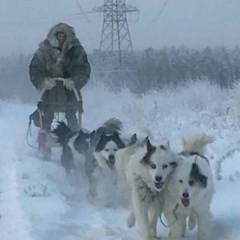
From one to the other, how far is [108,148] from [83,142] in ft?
3.64

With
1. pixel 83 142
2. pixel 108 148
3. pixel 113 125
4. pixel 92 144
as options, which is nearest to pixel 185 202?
pixel 108 148

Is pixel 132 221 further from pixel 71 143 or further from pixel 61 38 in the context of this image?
pixel 61 38

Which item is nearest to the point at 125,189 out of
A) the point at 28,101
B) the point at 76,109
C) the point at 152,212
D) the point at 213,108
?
the point at 152,212

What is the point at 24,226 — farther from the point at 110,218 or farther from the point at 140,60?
the point at 140,60

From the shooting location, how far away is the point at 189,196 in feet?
18.5

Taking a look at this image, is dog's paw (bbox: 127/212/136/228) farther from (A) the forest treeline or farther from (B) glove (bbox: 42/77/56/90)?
(A) the forest treeline

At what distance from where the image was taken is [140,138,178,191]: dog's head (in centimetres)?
590

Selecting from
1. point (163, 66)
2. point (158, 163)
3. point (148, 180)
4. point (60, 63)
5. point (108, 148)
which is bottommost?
point (148, 180)

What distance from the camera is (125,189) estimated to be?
6.92 m

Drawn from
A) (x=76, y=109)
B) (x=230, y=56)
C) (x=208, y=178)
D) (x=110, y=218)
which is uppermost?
(x=230, y=56)

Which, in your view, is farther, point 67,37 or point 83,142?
point 67,37

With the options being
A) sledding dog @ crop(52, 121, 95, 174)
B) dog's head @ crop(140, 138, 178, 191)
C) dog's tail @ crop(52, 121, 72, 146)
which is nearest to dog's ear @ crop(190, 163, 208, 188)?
dog's head @ crop(140, 138, 178, 191)

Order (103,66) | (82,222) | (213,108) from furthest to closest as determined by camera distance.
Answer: (103,66) < (213,108) < (82,222)

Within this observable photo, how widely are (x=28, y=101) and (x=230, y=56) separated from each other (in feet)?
24.2
